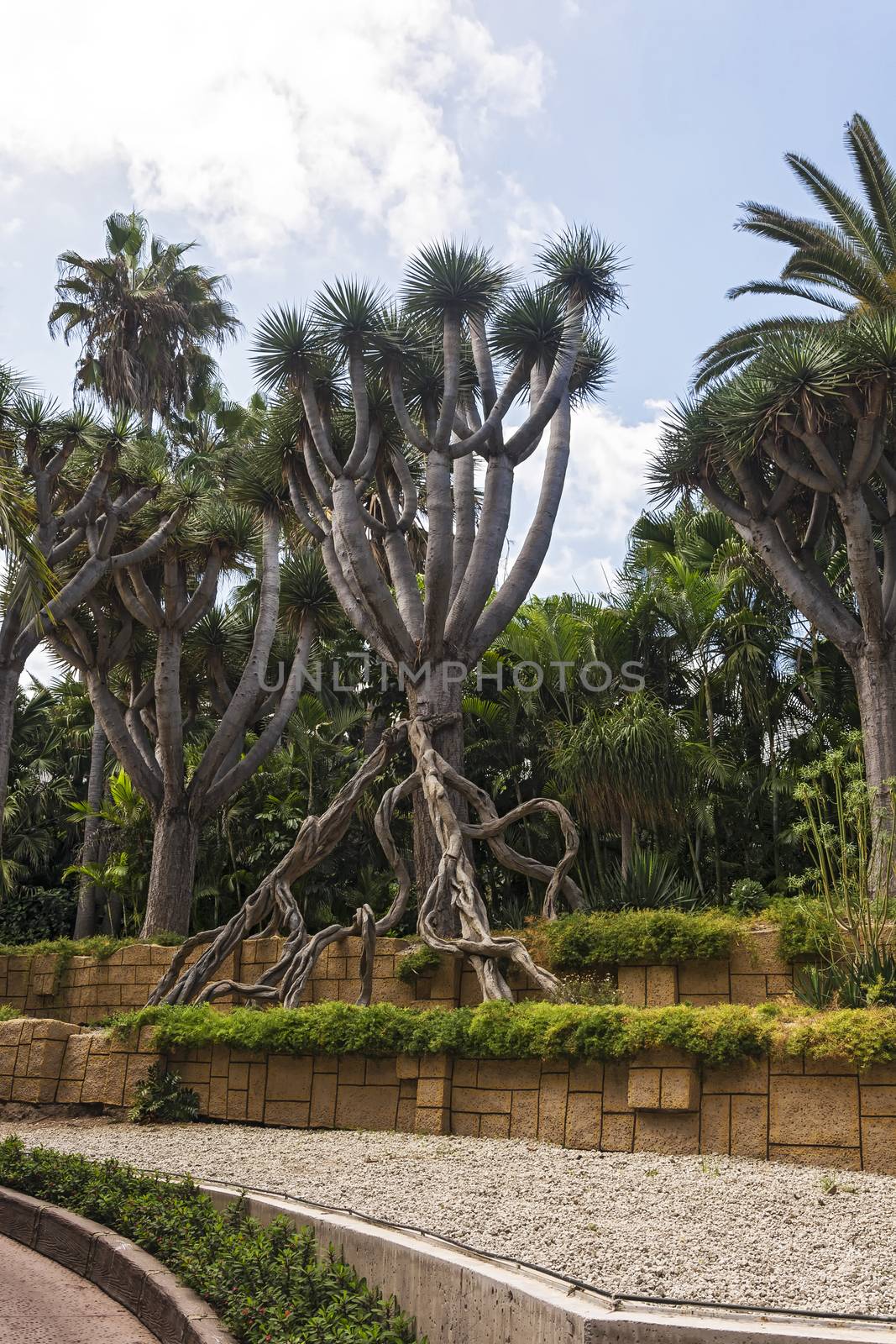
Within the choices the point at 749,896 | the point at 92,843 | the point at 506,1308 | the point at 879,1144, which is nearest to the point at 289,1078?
the point at 879,1144

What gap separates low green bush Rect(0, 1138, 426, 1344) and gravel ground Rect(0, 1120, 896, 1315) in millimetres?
488

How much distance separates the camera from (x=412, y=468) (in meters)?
15.7

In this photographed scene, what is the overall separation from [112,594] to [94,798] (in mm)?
5219

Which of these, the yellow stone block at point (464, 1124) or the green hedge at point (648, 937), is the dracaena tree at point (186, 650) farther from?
the yellow stone block at point (464, 1124)

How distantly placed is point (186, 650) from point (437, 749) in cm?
712

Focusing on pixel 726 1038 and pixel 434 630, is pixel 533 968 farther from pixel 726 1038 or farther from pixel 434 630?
pixel 434 630

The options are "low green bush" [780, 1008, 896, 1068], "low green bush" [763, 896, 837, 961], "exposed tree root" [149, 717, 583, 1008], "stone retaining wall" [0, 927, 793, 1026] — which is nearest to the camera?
"low green bush" [780, 1008, 896, 1068]

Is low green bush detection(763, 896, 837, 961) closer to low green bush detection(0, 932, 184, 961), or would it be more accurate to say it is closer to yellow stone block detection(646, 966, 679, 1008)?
yellow stone block detection(646, 966, 679, 1008)

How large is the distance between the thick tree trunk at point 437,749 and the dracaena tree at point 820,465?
394 cm

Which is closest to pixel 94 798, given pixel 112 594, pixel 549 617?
pixel 112 594

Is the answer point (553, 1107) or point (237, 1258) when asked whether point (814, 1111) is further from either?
point (237, 1258)

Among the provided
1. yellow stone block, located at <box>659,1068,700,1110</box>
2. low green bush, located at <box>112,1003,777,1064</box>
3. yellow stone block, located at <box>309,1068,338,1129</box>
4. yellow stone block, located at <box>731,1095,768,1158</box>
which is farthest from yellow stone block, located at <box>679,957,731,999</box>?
yellow stone block, located at <box>309,1068,338,1129</box>

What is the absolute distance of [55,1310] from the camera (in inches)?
189

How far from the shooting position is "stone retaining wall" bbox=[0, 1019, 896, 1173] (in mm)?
6105
